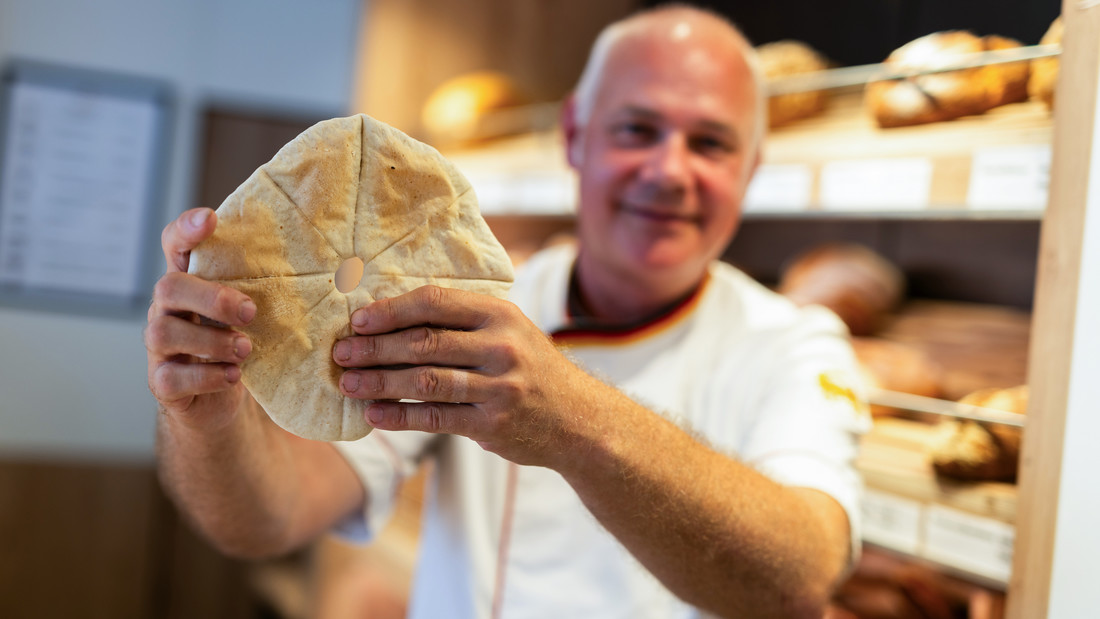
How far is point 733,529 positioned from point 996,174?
0.68 m

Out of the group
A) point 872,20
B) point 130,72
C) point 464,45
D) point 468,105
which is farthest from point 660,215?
point 130,72

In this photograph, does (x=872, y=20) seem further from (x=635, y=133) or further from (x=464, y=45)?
(x=464, y=45)

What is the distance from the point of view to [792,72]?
1.63 m

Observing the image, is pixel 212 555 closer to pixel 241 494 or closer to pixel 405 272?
pixel 241 494

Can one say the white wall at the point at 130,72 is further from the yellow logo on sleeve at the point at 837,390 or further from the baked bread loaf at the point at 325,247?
the baked bread loaf at the point at 325,247

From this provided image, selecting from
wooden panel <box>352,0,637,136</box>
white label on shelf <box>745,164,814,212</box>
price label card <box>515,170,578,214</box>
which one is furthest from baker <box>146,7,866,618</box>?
wooden panel <box>352,0,637,136</box>

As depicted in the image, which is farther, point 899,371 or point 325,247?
point 899,371

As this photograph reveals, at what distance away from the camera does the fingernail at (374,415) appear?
67cm

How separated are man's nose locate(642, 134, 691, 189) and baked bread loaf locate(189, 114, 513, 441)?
0.64 m

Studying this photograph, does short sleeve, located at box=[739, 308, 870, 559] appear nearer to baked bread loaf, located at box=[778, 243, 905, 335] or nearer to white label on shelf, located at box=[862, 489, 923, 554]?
white label on shelf, located at box=[862, 489, 923, 554]

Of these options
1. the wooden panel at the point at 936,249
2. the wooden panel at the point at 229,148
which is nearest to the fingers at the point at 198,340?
the wooden panel at the point at 936,249

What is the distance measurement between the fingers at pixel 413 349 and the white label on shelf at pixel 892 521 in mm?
917

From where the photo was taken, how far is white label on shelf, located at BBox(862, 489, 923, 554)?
1.29 metres

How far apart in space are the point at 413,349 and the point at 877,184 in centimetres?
98
